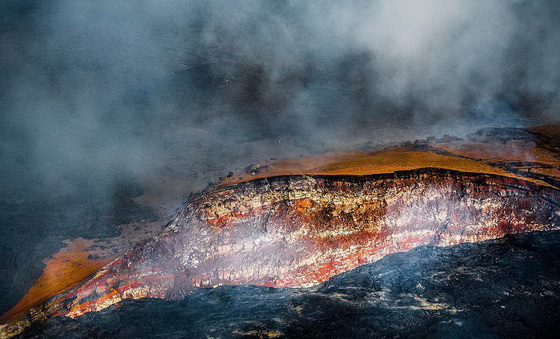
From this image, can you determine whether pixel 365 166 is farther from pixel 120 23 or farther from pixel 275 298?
pixel 120 23

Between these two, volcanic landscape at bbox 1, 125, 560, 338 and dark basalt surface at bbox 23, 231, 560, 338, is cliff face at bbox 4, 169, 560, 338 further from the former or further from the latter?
dark basalt surface at bbox 23, 231, 560, 338

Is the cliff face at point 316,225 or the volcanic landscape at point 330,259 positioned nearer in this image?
the volcanic landscape at point 330,259

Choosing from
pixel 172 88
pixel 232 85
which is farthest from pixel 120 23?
pixel 232 85

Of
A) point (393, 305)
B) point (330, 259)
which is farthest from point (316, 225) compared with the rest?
point (393, 305)

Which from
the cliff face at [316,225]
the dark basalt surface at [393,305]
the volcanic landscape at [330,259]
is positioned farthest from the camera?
the cliff face at [316,225]

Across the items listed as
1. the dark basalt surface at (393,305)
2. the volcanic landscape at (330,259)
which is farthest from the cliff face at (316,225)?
the dark basalt surface at (393,305)

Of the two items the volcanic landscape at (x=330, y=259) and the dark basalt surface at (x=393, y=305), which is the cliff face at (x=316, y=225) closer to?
the volcanic landscape at (x=330, y=259)

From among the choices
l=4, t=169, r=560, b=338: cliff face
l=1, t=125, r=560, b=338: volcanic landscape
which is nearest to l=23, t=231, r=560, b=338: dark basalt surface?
l=1, t=125, r=560, b=338: volcanic landscape
